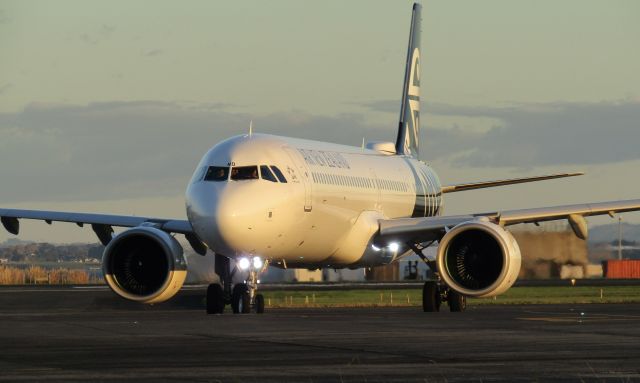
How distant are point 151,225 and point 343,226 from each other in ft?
16.7

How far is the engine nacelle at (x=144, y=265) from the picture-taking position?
108ft

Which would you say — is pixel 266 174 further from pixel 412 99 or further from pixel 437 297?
pixel 412 99

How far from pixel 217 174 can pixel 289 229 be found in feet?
7.47

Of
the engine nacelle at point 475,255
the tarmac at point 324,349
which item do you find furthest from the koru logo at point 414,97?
the tarmac at point 324,349

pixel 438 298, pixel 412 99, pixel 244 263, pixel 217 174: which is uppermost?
pixel 412 99

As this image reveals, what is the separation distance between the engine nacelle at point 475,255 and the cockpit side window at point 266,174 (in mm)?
4344

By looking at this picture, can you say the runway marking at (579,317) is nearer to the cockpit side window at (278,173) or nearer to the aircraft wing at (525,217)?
the aircraft wing at (525,217)

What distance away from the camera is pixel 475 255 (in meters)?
32.9

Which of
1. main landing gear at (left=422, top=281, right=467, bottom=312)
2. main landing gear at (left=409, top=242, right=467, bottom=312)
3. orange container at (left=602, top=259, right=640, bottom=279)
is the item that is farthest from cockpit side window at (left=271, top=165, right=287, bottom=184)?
orange container at (left=602, top=259, right=640, bottom=279)

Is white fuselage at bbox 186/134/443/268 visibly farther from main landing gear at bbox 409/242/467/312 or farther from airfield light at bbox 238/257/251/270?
main landing gear at bbox 409/242/467/312

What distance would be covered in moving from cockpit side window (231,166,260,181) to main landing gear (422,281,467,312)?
6.36 metres

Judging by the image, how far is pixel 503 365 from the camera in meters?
16.4

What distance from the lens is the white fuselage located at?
3080 cm

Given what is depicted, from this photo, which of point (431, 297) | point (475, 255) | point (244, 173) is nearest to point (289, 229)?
point (244, 173)
